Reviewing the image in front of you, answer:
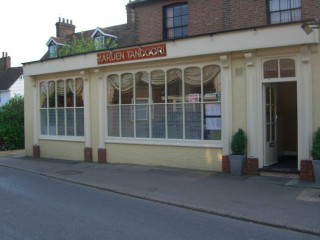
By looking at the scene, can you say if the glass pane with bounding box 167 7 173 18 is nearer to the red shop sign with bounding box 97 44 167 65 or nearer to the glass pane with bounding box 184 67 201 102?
the red shop sign with bounding box 97 44 167 65

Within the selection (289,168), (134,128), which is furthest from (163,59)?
(289,168)

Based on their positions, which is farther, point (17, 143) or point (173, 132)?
point (17, 143)

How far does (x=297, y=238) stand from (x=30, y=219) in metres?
4.35

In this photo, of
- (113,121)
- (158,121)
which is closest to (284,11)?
(158,121)

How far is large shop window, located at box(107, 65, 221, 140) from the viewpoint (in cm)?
1087

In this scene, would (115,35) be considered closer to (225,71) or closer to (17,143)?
(17,143)

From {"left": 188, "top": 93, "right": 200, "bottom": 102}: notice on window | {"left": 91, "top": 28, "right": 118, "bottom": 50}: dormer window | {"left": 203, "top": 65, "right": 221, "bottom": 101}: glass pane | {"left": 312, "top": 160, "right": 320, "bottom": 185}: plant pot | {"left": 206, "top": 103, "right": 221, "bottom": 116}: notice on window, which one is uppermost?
{"left": 91, "top": 28, "right": 118, "bottom": 50}: dormer window

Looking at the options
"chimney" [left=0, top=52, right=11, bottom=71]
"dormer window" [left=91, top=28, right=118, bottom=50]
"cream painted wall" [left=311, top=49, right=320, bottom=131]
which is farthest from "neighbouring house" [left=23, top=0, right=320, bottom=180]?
"chimney" [left=0, top=52, right=11, bottom=71]

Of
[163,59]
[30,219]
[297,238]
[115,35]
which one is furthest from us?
[115,35]

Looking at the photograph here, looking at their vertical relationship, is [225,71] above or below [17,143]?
above

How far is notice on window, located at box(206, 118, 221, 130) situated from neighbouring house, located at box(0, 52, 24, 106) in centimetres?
3297

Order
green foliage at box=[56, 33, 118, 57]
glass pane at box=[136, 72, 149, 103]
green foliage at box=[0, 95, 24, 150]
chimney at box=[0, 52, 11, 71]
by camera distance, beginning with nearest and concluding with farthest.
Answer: glass pane at box=[136, 72, 149, 103]
green foliage at box=[0, 95, 24, 150]
green foliage at box=[56, 33, 118, 57]
chimney at box=[0, 52, 11, 71]

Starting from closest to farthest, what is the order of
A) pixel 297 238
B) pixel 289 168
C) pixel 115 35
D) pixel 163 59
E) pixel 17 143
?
pixel 297 238, pixel 289 168, pixel 163 59, pixel 17 143, pixel 115 35

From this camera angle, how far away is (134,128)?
1263 centimetres
